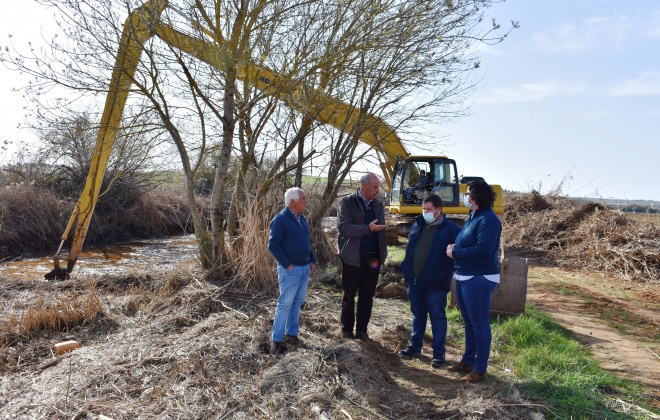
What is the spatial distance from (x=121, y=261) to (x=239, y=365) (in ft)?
28.8

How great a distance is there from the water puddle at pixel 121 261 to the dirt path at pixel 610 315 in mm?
5583

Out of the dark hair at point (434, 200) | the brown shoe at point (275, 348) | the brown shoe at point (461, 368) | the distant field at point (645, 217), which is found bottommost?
the brown shoe at point (461, 368)

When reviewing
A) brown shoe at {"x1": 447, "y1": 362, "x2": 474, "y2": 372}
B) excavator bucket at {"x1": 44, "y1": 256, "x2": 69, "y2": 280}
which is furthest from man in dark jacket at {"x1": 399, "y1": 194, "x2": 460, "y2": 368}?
excavator bucket at {"x1": 44, "y1": 256, "x2": 69, "y2": 280}

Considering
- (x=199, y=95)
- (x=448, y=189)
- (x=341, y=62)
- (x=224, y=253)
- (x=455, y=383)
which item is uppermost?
(x=341, y=62)

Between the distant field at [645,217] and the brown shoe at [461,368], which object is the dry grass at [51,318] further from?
the distant field at [645,217]

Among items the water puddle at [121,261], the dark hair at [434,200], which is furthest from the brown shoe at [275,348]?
the water puddle at [121,261]

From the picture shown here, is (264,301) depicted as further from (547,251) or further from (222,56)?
(547,251)

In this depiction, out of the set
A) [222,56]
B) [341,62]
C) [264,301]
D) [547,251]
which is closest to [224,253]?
[264,301]

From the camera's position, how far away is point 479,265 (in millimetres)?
4391

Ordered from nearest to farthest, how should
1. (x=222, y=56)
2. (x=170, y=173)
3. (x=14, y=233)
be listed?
(x=222, y=56) < (x=14, y=233) < (x=170, y=173)

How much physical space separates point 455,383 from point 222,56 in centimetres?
464

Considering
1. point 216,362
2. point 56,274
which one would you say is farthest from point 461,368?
point 56,274

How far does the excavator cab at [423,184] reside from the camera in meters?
14.1

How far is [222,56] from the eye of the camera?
6.52 metres
